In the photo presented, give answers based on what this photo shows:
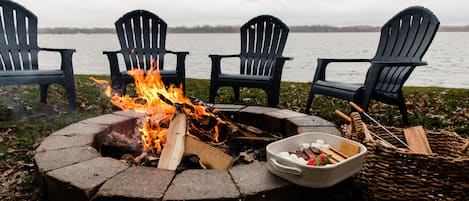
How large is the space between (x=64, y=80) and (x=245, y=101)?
216 cm

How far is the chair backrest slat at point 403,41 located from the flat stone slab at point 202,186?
2.42 m

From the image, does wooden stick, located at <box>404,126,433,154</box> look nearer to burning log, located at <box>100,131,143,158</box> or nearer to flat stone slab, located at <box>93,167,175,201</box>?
flat stone slab, located at <box>93,167,175,201</box>

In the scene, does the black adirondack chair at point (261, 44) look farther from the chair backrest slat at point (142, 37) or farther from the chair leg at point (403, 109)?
the chair leg at point (403, 109)

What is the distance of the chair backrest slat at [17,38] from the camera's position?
3980mm

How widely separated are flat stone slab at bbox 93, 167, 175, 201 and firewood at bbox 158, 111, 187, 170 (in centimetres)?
17

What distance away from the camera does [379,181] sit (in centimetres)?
172

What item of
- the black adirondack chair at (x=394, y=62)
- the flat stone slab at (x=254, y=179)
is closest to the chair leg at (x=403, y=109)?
the black adirondack chair at (x=394, y=62)

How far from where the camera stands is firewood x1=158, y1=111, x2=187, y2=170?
1.87m

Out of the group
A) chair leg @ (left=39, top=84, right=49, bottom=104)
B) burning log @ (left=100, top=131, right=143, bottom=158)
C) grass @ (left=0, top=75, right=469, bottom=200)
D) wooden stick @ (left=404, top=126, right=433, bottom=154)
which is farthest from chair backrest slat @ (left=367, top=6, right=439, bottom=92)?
chair leg @ (left=39, top=84, right=49, bottom=104)

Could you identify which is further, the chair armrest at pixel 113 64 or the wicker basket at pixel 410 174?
the chair armrest at pixel 113 64

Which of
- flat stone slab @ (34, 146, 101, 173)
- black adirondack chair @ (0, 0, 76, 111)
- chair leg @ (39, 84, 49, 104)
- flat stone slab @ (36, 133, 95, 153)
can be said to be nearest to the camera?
flat stone slab @ (34, 146, 101, 173)

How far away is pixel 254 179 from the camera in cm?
162

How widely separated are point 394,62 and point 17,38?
4.15 meters

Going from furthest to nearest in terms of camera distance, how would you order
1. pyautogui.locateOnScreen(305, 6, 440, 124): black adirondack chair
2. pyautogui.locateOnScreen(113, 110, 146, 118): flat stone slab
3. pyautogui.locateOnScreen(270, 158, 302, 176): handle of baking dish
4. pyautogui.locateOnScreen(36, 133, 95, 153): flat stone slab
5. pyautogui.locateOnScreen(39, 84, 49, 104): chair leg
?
pyautogui.locateOnScreen(39, 84, 49, 104): chair leg, pyautogui.locateOnScreen(305, 6, 440, 124): black adirondack chair, pyautogui.locateOnScreen(113, 110, 146, 118): flat stone slab, pyautogui.locateOnScreen(36, 133, 95, 153): flat stone slab, pyautogui.locateOnScreen(270, 158, 302, 176): handle of baking dish
